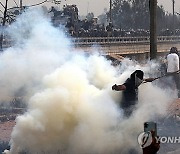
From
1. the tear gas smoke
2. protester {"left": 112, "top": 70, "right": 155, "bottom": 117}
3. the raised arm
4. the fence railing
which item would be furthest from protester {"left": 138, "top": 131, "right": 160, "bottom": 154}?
the fence railing

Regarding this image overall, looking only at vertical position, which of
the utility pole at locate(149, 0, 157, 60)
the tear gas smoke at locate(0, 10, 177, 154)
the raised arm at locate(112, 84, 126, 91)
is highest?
the utility pole at locate(149, 0, 157, 60)

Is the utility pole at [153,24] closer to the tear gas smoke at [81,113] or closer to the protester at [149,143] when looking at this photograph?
the tear gas smoke at [81,113]

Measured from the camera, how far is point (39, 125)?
24.6 ft

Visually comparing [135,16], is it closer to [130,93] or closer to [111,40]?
[111,40]

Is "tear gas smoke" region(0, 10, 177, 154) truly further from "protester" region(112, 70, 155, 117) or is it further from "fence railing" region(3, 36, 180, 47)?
"fence railing" region(3, 36, 180, 47)

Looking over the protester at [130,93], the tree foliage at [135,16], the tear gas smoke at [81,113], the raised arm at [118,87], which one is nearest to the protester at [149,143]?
the raised arm at [118,87]

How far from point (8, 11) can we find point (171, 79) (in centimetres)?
748

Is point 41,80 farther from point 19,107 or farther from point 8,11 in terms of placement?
point 8,11

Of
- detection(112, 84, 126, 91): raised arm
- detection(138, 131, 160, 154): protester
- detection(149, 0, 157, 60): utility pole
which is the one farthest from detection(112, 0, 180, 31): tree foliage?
detection(138, 131, 160, 154): protester

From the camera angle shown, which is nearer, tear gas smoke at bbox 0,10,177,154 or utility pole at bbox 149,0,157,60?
tear gas smoke at bbox 0,10,177,154

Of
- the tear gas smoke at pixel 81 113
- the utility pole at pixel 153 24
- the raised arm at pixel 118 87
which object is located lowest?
the tear gas smoke at pixel 81 113

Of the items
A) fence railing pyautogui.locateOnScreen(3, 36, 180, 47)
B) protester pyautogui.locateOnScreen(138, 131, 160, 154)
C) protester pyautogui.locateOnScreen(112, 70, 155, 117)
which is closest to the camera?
protester pyautogui.locateOnScreen(138, 131, 160, 154)

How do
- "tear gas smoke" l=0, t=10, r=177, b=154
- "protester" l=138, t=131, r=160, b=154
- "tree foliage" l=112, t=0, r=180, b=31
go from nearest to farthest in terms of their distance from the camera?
"protester" l=138, t=131, r=160, b=154, "tear gas smoke" l=0, t=10, r=177, b=154, "tree foliage" l=112, t=0, r=180, b=31

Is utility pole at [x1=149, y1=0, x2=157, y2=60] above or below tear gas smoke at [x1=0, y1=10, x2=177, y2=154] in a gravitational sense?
above
